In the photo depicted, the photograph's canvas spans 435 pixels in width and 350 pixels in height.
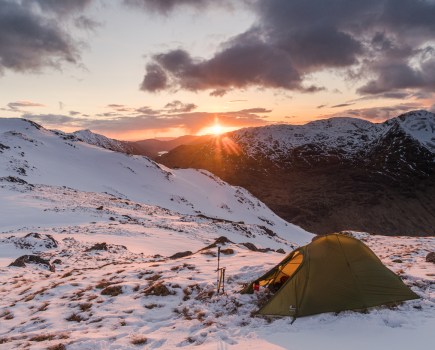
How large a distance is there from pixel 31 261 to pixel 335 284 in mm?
15429

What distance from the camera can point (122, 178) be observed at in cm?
6975

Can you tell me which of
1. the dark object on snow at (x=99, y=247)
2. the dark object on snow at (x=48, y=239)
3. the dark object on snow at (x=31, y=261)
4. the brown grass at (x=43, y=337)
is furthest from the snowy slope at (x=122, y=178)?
the brown grass at (x=43, y=337)

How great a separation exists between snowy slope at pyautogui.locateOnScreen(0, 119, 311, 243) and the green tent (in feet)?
148

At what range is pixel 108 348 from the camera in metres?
8.80

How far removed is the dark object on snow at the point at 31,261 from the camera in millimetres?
18000

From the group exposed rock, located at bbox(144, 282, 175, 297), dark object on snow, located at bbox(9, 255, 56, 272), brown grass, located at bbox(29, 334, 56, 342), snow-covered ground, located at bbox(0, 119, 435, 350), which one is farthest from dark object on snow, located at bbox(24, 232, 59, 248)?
brown grass, located at bbox(29, 334, 56, 342)

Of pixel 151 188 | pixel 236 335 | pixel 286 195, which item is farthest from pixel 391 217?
pixel 236 335

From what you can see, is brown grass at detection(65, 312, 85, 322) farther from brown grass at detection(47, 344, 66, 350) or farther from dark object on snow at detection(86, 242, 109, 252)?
dark object on snow at detection(86, 242, 109, 252)

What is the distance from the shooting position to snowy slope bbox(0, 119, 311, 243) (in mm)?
56881

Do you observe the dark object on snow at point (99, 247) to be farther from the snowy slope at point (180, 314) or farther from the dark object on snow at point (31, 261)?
the snowy slope at point (180, 314)

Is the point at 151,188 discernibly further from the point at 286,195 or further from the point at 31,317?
the point at 286,195

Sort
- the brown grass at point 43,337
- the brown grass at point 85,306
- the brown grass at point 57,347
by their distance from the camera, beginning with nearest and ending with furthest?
the brown grass at point 57,347 < the brown grass at point 43,337 < the brown grass at point 85,306

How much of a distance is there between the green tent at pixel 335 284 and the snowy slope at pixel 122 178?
44977mm

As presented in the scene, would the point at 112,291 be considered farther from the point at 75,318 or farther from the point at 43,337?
the point at 43,337
